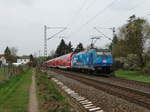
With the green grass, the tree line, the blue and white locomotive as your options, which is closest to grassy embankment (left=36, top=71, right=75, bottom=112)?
the green grass

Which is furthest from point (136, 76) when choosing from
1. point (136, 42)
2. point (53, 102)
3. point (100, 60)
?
point (53, 102)

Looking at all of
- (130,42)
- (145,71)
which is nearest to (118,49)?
(130,42)

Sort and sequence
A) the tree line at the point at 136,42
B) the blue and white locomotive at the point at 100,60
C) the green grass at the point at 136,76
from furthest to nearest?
the tree line at the point at 136,42
the blue and white locomotive at the point at 100,60
the green grass at the point at 136,76

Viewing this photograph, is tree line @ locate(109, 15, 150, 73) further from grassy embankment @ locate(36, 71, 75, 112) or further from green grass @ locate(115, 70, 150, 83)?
grassy embankment @ locate(36, 71, 75, 112)

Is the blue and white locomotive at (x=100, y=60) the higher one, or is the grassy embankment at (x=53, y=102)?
the blue and white locomotive at (x=100, y=60)

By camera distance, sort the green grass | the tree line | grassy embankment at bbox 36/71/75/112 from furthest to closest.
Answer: the tree line
the green grass
grassy embankment at bbox 36/71/75/112

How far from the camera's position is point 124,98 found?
529 inches

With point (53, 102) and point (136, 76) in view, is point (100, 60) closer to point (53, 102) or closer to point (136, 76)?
point (136, 76)

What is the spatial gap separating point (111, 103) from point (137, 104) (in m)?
1.20

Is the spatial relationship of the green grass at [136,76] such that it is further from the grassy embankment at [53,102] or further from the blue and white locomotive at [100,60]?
the grassy embankment at [53,102]

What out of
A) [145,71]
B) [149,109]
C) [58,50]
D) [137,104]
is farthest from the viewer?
[58,50]

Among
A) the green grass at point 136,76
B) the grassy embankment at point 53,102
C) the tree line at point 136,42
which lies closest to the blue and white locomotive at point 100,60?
the green grass at point 136,76

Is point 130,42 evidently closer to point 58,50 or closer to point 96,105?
point 96,105

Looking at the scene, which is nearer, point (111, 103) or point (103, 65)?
point (111, 103)
